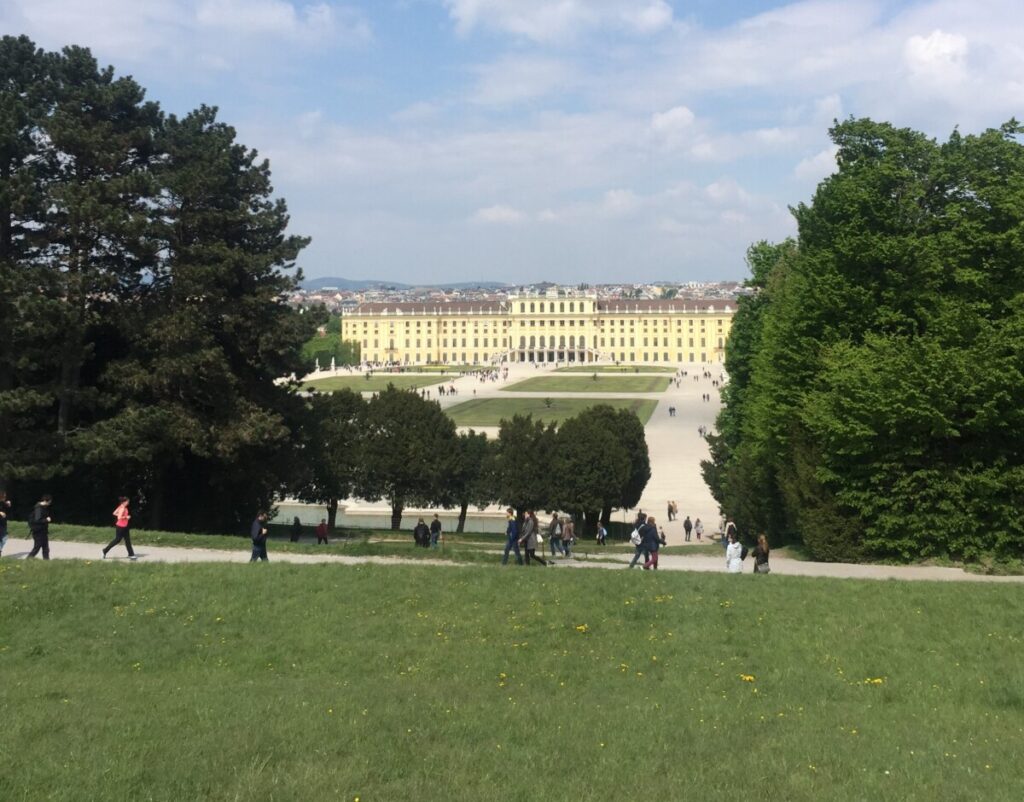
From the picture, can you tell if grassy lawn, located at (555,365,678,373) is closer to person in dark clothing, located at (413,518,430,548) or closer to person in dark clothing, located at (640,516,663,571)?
person in dark clothing, located at (413,518,430,548)

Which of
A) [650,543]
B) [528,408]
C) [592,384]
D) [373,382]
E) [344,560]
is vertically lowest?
[344,560]

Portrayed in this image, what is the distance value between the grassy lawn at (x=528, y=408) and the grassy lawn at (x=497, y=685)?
4205 centimetres

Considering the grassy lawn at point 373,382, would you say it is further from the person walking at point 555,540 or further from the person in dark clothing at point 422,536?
the person walking at point 555,540

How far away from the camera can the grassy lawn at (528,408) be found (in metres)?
55.8

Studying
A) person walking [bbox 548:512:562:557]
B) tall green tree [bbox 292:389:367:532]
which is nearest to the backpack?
person walking [bbox 548:512:562:557]

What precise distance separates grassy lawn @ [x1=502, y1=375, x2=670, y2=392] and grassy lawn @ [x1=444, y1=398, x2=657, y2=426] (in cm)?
1075

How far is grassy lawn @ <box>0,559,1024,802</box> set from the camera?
5.42 meters

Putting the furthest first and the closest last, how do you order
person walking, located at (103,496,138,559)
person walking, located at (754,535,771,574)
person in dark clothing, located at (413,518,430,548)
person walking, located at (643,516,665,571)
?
person in dark clothing, located at (413,518,430,548)
person walking, located at (643,516,665,571)
person walking, located at (754,535,771,574)
person walking, located at (103,496,138,559)

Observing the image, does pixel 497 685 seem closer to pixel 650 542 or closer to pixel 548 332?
pixel 650 542

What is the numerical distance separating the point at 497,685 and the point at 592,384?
80.7 meters

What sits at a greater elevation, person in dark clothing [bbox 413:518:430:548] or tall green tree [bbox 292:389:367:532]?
tall green tree [bbox 292:389:367:532]

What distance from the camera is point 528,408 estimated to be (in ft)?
207

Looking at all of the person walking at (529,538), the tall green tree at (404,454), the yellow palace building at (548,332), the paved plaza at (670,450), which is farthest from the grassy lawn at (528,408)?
the yellow palace building at (548,332)

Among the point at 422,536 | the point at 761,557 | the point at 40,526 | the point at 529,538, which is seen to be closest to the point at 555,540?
the point at 422,536
